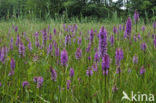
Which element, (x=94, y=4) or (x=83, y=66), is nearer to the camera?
(x=83, y=66)

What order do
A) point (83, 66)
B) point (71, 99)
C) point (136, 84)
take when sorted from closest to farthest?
point (71, 99) → point (136, 84) → point (83, 66)

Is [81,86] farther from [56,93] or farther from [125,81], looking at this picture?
[125,81]

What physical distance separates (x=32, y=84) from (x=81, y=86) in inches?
21.1

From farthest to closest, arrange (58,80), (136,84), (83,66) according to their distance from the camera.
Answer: (83,66) → (58,80) → (136,84)

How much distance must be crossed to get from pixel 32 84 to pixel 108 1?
29.4m

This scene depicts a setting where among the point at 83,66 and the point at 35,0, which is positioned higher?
the point at 35,0

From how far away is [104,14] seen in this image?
25.0 meters

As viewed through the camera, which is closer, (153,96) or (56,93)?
(153,96)

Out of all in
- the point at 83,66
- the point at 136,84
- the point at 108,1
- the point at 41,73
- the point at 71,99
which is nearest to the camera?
the point at 71,99

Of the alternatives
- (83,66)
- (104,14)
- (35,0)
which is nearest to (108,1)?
(104,14)

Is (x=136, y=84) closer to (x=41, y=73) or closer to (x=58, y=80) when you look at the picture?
(x=58, y=80)

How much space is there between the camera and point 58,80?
2.04 m

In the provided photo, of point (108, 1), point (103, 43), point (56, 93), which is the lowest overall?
point (56, 93)

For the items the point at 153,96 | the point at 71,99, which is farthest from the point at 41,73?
the point at 153,96
